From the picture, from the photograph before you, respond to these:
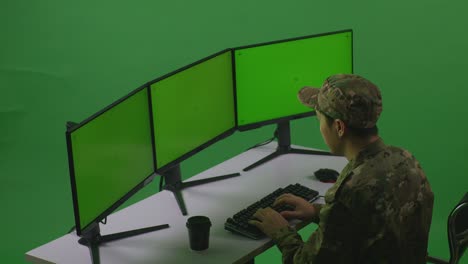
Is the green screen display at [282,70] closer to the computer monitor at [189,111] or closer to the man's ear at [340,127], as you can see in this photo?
the computer monitor at [189,111]

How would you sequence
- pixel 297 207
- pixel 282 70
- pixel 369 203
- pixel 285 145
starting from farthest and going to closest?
pixel 285 145
pixel 282 70
pixel 297 207
pixel 369 203

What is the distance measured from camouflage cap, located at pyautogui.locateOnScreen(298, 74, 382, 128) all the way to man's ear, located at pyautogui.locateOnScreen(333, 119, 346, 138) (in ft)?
0.05

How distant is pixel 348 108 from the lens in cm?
224

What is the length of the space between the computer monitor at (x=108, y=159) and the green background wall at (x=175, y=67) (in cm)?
147

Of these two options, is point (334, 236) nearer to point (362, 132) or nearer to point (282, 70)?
point (362, 132)

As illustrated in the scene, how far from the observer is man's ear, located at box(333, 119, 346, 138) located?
7.48ft

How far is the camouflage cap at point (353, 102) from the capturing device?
7.35 ft

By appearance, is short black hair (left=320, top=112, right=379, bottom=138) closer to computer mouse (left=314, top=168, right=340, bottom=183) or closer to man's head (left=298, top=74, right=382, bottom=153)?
man's head (left=298, top=74, right=382, bottom=153)

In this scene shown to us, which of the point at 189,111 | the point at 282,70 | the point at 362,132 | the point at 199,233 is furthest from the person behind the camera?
the point at 282,70

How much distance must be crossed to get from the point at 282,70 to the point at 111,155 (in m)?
1.12

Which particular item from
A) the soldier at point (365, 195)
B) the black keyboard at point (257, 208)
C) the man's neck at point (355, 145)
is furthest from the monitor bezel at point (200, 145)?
the man's neck at point (355, 145)

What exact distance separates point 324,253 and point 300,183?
95 centimetres

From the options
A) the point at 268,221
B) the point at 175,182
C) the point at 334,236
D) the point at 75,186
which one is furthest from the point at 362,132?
the point at 175,182

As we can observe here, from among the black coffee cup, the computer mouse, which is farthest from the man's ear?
the computer mouse
